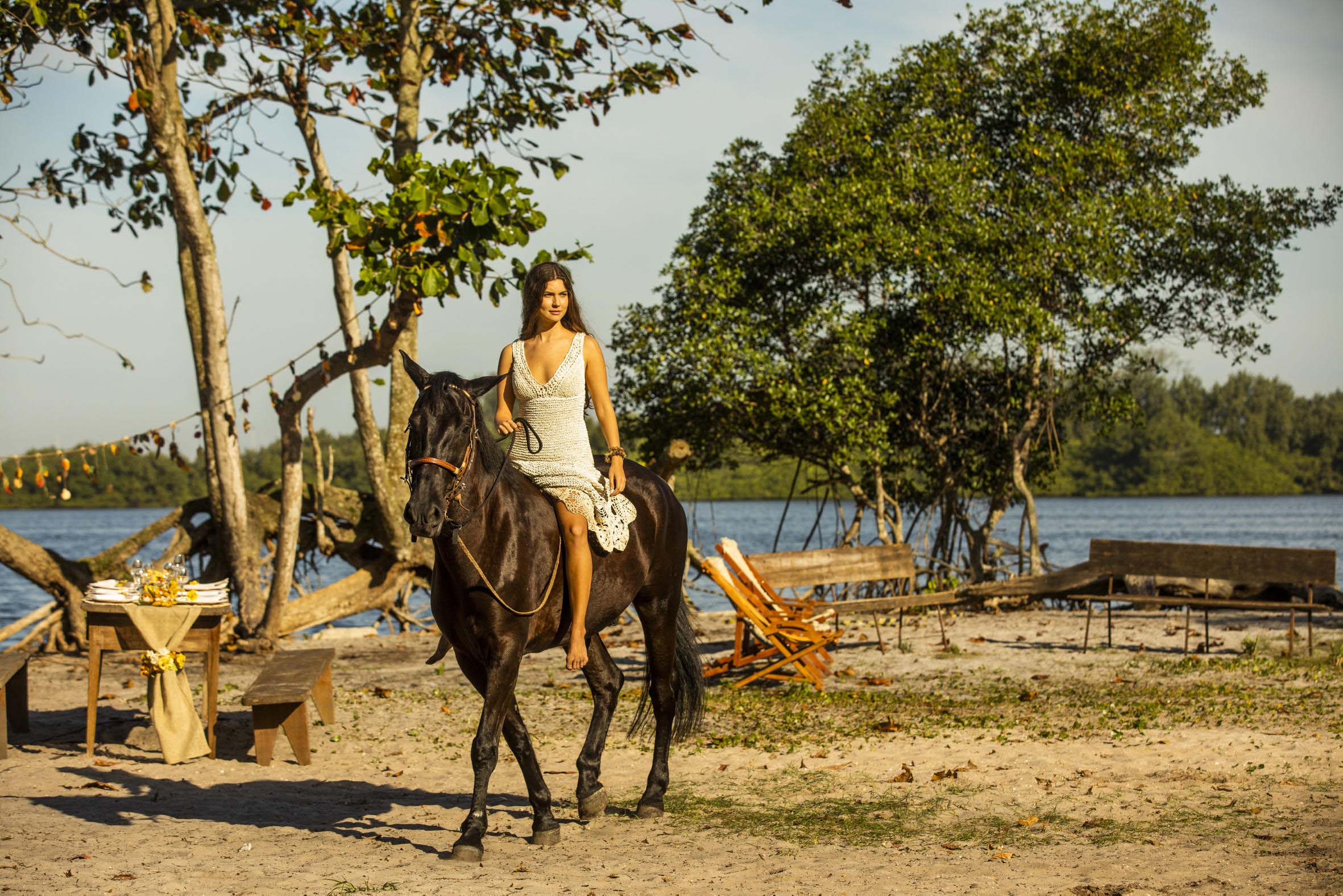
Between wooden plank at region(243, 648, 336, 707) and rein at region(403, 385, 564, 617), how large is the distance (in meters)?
2.49

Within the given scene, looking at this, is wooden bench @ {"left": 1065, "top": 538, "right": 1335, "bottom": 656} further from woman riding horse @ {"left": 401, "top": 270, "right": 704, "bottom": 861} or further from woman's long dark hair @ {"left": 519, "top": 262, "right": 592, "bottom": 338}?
woman's long dark hair @ {"left": 519, "top": 262, "right": 592, "bottom": 338}

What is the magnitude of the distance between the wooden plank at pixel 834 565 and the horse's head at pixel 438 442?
6.19 m

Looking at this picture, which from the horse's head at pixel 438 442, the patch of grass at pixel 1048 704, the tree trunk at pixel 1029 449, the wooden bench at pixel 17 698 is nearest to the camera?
the horse's head at pixel 438 442

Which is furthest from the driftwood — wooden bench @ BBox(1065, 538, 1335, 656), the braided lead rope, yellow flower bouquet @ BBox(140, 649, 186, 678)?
wooden bench @ BBox(1065, 538, 1335, 656)

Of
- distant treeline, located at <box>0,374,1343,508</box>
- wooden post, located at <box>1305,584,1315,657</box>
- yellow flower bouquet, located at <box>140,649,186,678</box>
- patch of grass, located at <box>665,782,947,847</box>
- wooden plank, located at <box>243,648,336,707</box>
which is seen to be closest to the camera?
patch of grass, located at <box>665,782,947,847</box>

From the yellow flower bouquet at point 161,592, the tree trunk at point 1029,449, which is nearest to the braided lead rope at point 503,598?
the yellow flower bouquet at point 161,592

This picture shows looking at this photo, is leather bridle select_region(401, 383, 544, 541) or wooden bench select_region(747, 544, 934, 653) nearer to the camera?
leather bridle select_region(401, 383, 544, 541)

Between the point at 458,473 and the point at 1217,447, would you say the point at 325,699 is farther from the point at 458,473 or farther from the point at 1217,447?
the point at 1217,447

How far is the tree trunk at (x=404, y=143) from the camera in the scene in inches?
514

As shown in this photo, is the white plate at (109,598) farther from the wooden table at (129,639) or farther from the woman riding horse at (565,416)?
→ the woman riding horse at (565,416)

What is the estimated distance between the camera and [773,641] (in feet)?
31.1

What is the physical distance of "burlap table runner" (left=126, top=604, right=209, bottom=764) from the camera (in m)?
7.30

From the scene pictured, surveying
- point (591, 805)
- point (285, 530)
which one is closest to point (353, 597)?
point (285, 530)

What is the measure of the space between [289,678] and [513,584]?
3155 mm
